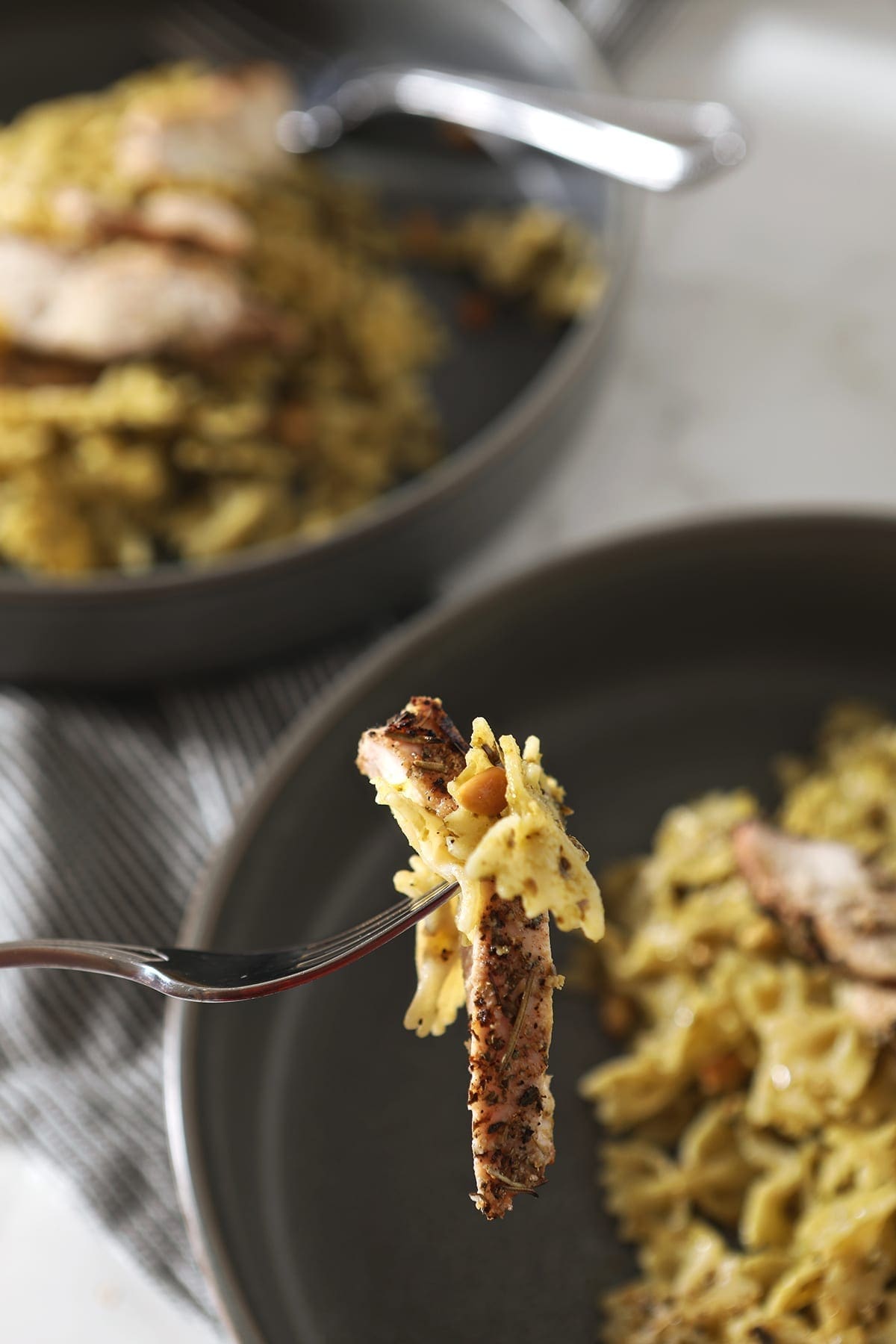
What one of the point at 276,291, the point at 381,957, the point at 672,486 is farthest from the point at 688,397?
the point at 381,957

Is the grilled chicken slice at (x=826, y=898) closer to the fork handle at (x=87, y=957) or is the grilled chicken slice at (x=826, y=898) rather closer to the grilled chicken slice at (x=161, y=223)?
the fork handle at (x=87, y=957)

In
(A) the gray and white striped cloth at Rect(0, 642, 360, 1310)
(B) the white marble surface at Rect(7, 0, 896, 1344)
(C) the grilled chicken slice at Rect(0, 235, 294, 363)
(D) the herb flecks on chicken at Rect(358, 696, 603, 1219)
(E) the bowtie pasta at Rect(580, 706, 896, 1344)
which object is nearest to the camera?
(D) the herb flecks on chicken at Rect(358, 696, 603, 1219)

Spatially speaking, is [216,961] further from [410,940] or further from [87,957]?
[410,940]

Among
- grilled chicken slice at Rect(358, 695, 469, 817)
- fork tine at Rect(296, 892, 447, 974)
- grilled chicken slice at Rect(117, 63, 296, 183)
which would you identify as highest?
grilled chicken slice at Rect(117, 63, 296, 183)

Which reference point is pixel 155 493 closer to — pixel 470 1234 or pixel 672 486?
pixel 672 486

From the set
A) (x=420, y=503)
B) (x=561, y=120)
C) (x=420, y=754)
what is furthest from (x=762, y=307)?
(x=420, y=754)

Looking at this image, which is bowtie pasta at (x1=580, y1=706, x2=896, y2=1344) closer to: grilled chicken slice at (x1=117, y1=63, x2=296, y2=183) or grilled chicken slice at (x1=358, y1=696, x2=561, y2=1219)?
grilled chicken slice at (x1=358, y1=696, x2=561, y2=1219)

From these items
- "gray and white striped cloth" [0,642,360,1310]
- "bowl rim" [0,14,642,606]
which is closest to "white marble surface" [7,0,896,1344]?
"bowl rim" [0,14,642,606]
